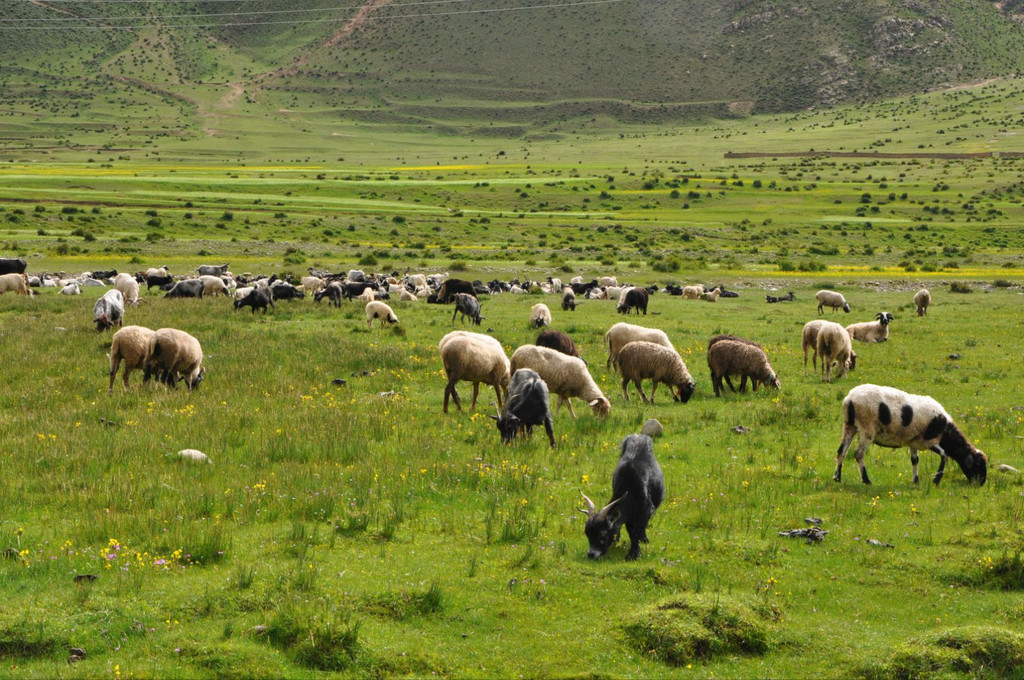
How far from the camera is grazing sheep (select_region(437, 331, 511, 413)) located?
17.4m

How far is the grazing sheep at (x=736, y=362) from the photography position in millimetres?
20672

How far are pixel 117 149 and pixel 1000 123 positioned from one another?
150197mm

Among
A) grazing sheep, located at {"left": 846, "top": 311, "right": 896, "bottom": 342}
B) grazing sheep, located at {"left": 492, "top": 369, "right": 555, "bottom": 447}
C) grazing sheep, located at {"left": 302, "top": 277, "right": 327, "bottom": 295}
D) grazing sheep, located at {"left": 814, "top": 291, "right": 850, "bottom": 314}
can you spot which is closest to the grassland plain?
grazing sheep, located at {"left": 492, "top": 369, "right": 555, "bottom": 447}

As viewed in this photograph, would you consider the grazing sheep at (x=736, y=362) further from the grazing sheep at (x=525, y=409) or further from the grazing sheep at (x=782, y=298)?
the grazing sheep at (x=782, y=298)

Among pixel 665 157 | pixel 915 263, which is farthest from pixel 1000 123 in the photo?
pixel 915 263

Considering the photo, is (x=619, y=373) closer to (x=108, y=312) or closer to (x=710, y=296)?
(x=108, y=312)

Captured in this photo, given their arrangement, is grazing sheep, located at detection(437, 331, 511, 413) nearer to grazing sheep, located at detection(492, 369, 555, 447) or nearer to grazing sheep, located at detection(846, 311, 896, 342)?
grazing sheep, located at detection(492, 369, 555, 447)

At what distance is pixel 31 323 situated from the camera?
26797mm

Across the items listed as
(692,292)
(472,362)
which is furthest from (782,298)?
(472,362)

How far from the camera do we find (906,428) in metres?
13.2

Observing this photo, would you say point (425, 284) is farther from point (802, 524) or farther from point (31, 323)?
point (802, 524)

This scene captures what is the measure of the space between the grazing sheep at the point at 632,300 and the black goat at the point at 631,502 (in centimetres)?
2415

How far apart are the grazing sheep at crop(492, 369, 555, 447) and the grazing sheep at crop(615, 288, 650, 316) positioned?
20.6 metres

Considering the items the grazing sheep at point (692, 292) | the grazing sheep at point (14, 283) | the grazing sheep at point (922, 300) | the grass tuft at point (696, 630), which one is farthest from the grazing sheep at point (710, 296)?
the grass tuft at point (696, 630)
